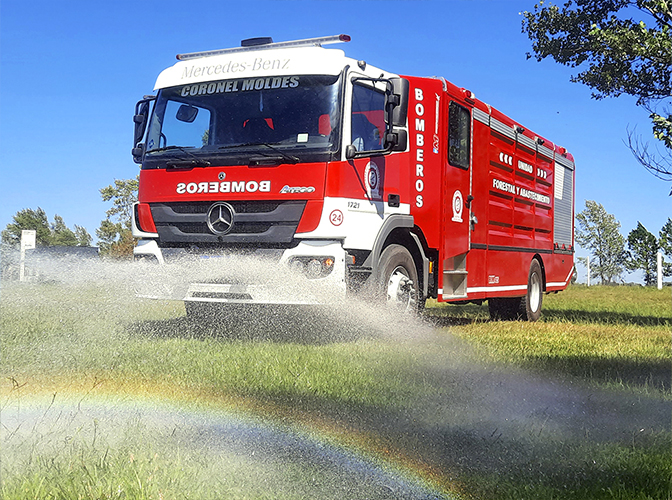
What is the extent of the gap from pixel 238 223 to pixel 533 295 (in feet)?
25.3

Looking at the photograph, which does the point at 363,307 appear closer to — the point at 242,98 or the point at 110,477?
the point at 242,98

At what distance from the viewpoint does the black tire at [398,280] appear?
29.4ft

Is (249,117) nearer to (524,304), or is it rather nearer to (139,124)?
(139,124)

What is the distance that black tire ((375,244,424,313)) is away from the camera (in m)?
8.97

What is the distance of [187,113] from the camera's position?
360 inches

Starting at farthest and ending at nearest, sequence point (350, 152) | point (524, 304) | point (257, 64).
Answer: point (524, 304) → point (257, 64) → point (350, 152)

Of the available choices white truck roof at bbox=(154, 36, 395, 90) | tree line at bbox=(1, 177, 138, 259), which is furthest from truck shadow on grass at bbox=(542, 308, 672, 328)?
tree line at bbox=(1, 177, 138, 259)

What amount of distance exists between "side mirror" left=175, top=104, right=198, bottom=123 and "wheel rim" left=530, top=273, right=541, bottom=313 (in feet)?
25.4

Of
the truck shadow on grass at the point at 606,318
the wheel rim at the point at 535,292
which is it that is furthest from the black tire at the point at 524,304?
the truck shadow on grass at the point at 606,318

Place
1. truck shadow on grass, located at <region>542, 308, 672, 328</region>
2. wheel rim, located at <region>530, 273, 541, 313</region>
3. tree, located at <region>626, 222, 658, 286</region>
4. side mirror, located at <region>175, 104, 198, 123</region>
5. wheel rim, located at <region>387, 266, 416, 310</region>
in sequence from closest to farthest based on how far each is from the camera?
1. side mirror, located at <region>175, 104, 198, 123</region>
2. wheel rim, located at <region>387, 266, 416, 310</region>
3. truck shadow on grass, located at <region>542, 308, 672, 328</region>
4. wheel rim, located at <region>530, 273, 541, 313</region>
5. tree, located at <region>626, 222, 658, 286</region>

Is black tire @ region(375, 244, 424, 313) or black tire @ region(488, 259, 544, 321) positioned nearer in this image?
black tire @ region(375, 244, 424, 313)

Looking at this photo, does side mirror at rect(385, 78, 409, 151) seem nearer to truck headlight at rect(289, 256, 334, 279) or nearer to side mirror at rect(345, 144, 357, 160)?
side mirror at rect(345, 144, 357, 160)

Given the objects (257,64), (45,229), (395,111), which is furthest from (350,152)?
(45,229)

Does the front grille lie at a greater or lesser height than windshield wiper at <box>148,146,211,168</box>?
lesser
